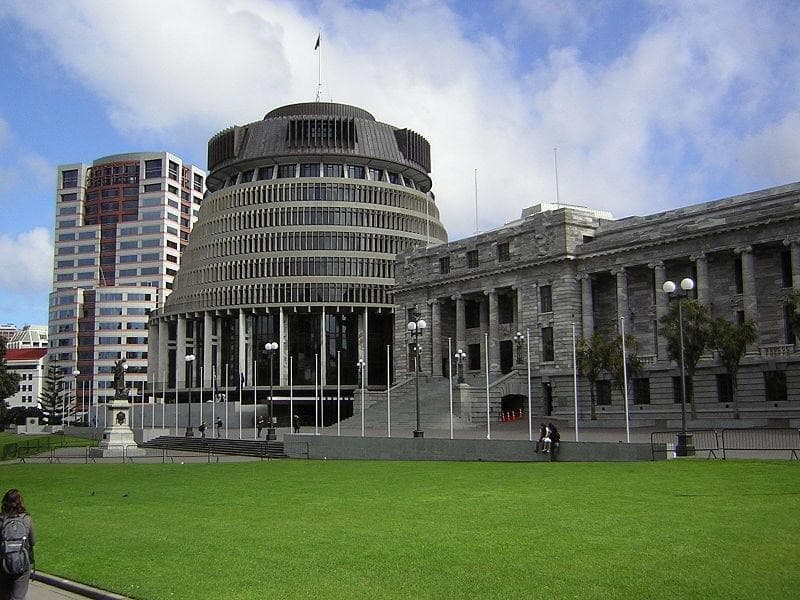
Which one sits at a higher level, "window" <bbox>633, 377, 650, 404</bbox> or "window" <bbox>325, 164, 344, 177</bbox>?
"window" <bbox>325, 164, 344, 177</bbox>

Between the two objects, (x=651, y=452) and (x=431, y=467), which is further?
(x=431, y=467)

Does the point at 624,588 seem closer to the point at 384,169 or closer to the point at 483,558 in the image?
the point at 483,558

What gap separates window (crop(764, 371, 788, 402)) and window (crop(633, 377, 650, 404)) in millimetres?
10309

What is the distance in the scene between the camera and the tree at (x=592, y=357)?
6725 cm

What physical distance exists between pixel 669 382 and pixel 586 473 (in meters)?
42.0

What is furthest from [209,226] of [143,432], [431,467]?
[431,467]

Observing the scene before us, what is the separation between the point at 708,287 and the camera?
227 ft

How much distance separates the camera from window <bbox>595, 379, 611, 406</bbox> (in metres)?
74.5

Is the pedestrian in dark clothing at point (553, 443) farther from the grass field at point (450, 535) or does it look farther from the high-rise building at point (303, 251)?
the high-rise building at point (303, 251)

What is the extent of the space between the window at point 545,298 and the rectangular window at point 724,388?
17787 mm

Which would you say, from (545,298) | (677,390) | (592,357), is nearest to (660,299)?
(677,390)

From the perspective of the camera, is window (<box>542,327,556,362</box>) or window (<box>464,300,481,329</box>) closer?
window (<box>542,327,556,362</box>)

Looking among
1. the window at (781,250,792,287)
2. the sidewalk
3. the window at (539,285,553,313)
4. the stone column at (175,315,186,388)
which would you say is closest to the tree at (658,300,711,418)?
the window at (781,250,792,287)

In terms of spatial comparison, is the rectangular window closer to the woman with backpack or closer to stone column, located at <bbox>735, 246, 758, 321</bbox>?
stone column, located at <bbox>735, 246, 758, 321</bbox>
